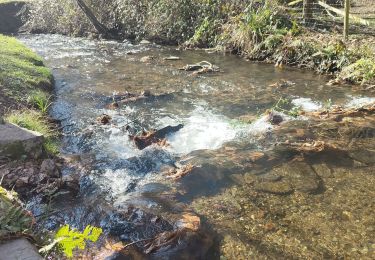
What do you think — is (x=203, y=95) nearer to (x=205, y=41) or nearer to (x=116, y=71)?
(x=116, y=71)

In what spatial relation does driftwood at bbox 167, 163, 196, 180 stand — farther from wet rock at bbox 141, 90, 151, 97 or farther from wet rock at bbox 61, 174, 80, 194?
wet rock at bbox 141, 90, 151, 97

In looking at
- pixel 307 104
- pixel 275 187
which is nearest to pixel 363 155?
pixel 275 187

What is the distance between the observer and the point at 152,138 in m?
7.45

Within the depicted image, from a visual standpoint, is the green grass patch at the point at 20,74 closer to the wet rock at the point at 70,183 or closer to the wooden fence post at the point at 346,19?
the wet rock at the point at 70,183

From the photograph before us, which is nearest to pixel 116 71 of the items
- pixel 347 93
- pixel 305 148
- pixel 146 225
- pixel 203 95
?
pixel 203 95

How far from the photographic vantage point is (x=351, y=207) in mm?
5008

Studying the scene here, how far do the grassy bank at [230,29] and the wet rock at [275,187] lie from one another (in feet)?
19.4

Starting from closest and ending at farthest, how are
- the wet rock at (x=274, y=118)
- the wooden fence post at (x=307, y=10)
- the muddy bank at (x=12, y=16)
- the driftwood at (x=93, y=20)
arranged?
the wet rock at (x=274, y=118) < the wooden fence post at (x=307, y=10) < the driftwood at (x=93, y=20) < the muddy bank at (x=12, y=16)

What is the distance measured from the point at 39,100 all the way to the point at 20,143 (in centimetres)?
293

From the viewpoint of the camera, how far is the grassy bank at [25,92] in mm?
7156

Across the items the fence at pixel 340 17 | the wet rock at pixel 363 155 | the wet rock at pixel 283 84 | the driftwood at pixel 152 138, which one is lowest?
the wet rock at pixel 283 84

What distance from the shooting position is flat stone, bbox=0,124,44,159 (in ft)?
19.3

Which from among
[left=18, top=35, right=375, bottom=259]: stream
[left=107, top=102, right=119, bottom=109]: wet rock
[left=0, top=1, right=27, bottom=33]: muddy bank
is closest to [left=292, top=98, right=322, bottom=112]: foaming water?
[left=18, top=35, right=375, bottom=259]: stream

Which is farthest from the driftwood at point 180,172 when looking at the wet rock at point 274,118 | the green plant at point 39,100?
the green plant at point 39,100
